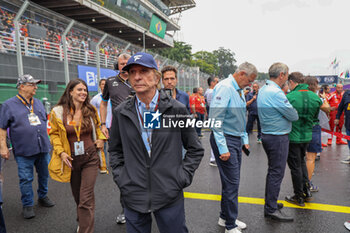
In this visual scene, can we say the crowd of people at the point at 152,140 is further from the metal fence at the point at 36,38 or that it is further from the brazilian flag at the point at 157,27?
the brazilian flag at the point at 157,27

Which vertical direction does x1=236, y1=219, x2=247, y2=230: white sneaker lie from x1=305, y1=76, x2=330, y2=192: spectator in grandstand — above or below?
below

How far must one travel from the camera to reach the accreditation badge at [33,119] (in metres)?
3.66

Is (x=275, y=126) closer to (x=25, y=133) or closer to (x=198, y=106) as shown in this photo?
(x=25, y=133)

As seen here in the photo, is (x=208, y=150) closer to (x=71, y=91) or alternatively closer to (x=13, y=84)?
(x=71, y=91)

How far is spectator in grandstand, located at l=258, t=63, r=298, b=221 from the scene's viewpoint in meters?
3.07

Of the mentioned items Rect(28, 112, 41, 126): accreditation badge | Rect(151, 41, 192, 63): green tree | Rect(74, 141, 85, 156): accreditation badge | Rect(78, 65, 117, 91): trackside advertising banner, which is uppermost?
Rect(151, 41, 192, 63): green tree

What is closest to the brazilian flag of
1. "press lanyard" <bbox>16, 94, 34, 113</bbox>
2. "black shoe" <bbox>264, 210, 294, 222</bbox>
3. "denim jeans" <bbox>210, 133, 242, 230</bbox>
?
"press lanyard" <bbox>16, 94, 34, 113</bbox>

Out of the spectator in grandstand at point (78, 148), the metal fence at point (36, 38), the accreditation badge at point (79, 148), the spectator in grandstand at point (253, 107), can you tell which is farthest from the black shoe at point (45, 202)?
the spectator in grandstand at point (253, 107)

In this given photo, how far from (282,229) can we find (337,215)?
0.94 meters

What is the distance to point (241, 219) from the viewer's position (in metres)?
3.26

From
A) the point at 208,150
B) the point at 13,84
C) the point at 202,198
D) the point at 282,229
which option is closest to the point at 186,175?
the point at 282,229

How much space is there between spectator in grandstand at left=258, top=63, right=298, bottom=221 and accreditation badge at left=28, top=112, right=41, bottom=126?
334 cm

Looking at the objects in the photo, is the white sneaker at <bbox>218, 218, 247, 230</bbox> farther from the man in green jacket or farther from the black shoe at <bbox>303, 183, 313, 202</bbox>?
the black shoe at <bbox>303, 183, 313, 202</bbox>

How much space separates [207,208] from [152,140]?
232cm
